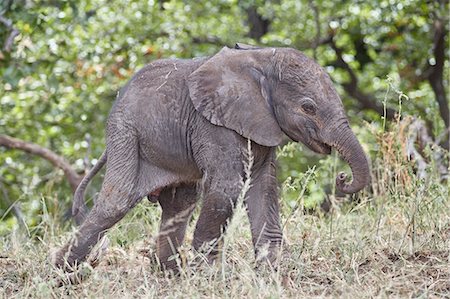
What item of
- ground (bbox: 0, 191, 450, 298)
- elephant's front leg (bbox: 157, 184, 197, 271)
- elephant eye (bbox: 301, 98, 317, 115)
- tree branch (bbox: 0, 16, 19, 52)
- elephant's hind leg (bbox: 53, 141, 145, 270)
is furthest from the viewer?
tree branch (bbox: 0, 16, 19, 52)

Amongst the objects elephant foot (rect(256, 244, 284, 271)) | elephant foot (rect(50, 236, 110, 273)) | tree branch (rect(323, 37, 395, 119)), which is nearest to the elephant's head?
elephant foot (rect(256, 244, 284, 271))

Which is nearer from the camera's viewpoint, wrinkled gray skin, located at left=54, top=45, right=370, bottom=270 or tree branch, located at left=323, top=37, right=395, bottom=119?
wrinkled gray skin, located at left=54, top=45, right=370, bottom=270

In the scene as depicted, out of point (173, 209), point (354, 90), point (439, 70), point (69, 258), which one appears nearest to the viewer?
point (69, 258)

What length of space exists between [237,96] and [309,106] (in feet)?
1.47

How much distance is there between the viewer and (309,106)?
5.46 m

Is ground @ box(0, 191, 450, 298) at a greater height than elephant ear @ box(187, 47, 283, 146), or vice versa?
elephant ear @ box(187, 47, 283, 146)

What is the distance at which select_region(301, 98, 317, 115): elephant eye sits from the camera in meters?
5.45

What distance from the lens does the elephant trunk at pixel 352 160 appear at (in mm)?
5324

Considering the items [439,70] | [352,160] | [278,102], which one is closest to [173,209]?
[278,102]

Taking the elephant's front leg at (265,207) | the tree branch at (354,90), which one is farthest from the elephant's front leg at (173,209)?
the tree branch at (354,90)

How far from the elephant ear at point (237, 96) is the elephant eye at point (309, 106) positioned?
0.22 metres

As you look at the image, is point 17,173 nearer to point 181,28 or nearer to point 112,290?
point 181,28

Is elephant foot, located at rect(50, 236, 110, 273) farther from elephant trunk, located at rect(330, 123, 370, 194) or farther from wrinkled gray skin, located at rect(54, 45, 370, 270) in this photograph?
elephant trunk, located at rect(330, 123, 370, 194)

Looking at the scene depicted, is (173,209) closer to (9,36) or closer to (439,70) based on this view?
(9,36)
